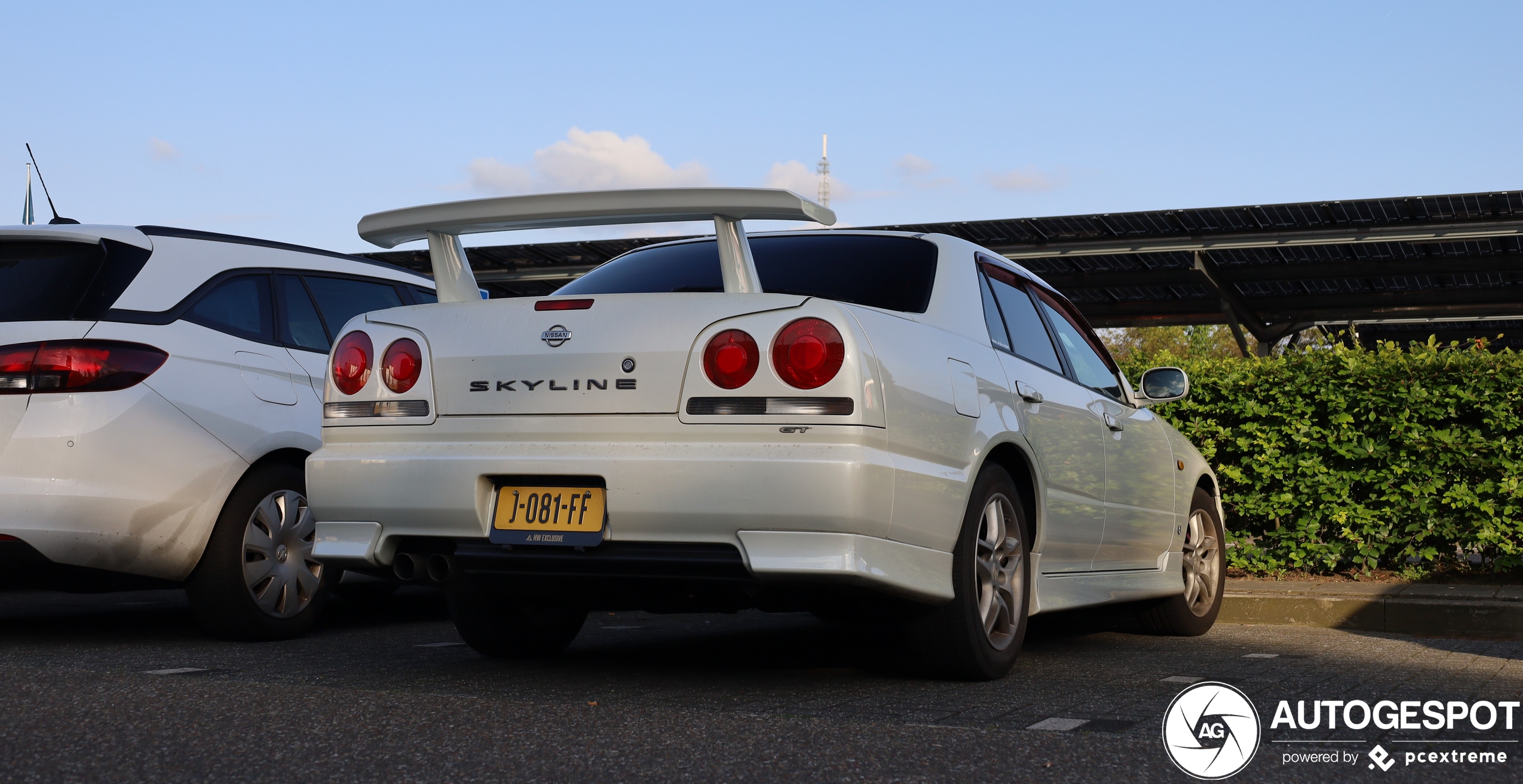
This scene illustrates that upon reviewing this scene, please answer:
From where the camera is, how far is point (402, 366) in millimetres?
4238

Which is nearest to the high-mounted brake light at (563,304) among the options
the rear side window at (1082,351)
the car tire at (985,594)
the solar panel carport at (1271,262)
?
the car tire at (985,594)

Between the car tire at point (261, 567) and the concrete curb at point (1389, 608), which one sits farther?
the concrete curb at point (1389, 608)

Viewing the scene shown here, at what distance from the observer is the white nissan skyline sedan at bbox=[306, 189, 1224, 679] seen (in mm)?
Result: 3744

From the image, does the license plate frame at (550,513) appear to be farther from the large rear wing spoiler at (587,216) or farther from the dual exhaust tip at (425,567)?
the large rear wing spoiler at (587,216)

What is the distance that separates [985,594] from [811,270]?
122 cm

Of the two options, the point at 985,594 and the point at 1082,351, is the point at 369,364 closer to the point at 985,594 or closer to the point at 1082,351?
the point at 985,594

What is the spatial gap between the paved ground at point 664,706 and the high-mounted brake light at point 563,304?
113 cm

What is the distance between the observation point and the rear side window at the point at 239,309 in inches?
220

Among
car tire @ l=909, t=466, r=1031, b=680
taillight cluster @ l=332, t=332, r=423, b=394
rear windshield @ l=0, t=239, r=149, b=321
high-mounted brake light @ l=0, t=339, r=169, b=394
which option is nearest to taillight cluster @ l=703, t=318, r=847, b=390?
car tire @ l=909, t=466, r=1031, b=680

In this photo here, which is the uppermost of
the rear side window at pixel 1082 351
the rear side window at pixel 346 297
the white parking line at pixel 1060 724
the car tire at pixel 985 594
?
the rear side window at pixel 346 297

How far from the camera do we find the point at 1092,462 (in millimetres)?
5312

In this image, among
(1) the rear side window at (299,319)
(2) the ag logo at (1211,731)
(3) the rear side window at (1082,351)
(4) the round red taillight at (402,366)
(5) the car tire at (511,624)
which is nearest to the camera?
(2) the ag logo at (1211,731)

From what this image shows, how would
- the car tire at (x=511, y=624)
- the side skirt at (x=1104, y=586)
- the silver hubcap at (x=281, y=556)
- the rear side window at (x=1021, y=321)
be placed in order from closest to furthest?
the side skirt at (x=1104, y=586) < the car tire at (x=511, y=624) < the rear side window at (x=1021, y=321) < the silver hubcap at (x=281, y=556)

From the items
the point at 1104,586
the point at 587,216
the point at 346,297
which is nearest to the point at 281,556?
the point at 346,297
